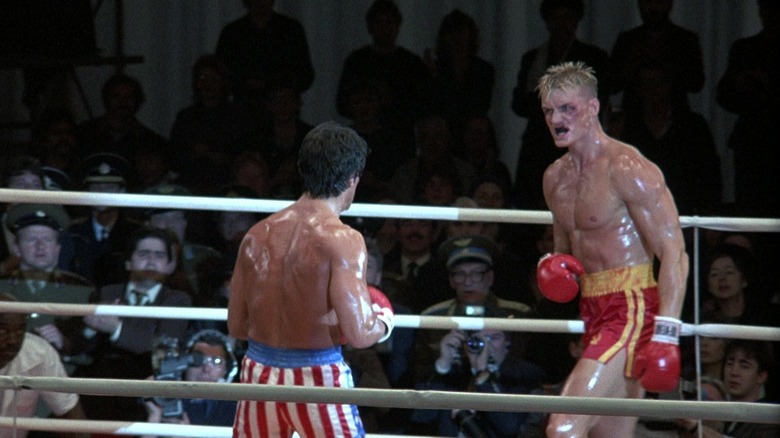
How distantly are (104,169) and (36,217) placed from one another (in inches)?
32.1

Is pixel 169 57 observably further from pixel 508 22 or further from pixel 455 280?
pixel 455 280

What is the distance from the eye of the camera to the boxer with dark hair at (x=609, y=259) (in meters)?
2.92

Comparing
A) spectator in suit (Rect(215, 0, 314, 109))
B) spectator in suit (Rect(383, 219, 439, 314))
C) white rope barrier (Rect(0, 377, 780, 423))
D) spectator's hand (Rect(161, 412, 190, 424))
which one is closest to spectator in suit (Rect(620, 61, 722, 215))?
spectator in suit (Rect(383, 219, 439, 314))

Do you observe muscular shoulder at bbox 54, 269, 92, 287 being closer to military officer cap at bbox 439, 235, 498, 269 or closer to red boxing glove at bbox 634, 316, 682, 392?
military officer cap at bbox 439, 235, 498, 269

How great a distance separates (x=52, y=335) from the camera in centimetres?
425

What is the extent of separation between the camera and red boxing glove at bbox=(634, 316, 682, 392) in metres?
2.86

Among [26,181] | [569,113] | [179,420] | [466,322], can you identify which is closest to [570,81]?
[569,113]

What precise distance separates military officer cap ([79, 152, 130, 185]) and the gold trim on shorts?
2670 mm

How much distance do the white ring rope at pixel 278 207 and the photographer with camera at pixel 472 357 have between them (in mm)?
840

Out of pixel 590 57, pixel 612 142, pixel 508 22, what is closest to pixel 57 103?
pixel 508 22

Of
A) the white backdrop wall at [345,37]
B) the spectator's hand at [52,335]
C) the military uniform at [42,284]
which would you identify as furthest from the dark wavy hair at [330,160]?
the white backdrop wall at [345,37]

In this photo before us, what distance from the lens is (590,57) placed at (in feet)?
17.6

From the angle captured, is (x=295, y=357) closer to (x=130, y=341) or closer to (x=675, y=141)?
(x=130, y=341)

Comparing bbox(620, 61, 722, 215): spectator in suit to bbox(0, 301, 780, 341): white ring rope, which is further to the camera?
bbox(620, 61, 722, 215): spectator in suit
